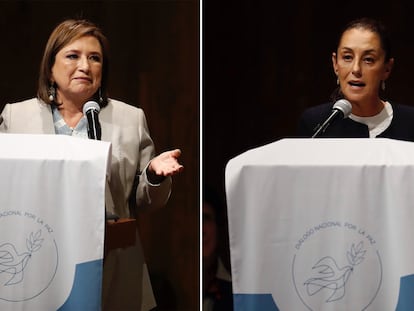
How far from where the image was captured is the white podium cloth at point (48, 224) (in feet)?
8.34

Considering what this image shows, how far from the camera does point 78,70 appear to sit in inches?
127

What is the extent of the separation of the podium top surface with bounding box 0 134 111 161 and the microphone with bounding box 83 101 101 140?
0.43m

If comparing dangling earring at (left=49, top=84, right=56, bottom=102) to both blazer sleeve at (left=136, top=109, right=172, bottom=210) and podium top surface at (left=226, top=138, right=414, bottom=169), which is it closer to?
blazer sleeve at (left=136, top=109, right=172, bottom=210)

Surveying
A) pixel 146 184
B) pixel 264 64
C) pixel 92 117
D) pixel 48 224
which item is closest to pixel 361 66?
pixel 264 64

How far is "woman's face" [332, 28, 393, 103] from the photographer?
10.6 ft

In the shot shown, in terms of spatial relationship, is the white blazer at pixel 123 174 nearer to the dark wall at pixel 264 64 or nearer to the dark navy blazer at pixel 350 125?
the dark wall at pixel 264 64

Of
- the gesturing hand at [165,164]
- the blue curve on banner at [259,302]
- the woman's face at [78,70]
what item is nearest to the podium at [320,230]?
the blue curve on banner at [259,302]

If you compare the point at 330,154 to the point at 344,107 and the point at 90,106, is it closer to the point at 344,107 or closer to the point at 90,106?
the point at 344,107

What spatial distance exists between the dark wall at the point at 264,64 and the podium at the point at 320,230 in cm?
72

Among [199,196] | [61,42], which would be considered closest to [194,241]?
[199,196]

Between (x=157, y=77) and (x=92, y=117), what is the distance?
0.43 metres

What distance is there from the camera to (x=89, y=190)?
2.55 m

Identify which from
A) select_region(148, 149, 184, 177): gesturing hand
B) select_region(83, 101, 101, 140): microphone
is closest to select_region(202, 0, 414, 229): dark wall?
select_region(148, 149, 184, 177): gesturing hand

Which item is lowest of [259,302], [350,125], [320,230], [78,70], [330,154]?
[259,302]
